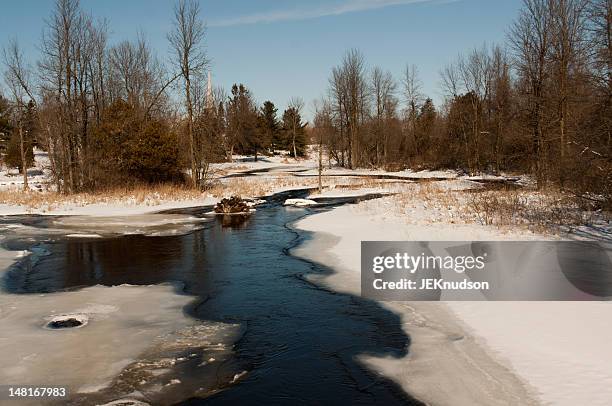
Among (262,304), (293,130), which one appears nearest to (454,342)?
(262,304)

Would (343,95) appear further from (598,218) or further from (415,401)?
(415,401)

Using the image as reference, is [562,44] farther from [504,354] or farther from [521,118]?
[504,354]

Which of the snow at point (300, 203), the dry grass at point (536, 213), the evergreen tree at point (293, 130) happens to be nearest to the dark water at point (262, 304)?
the dry grass at point (536, 213)

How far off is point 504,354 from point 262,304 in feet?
13.4

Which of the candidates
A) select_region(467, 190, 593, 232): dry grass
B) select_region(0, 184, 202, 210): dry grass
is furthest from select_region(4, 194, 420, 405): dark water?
select_region(0, 184, 202, 210): dry grass

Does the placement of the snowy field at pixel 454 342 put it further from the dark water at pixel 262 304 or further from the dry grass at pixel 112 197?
the dry grass at pixel 112 197

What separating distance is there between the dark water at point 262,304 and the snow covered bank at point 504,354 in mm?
330

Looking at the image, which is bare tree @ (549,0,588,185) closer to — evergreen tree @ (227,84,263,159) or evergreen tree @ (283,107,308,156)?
evergreen tree @ (227,84,263,159)

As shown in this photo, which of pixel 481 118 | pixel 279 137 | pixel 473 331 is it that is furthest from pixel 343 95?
pixel 473 331

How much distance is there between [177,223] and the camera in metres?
19.2

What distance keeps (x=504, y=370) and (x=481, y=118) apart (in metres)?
46.6

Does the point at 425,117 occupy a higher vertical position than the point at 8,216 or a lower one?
higher

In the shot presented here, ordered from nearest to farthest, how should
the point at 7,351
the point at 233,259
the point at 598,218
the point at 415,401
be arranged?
the point at 415,401 < the point at 7,351 < the point at 233,259 < the point at 598,218

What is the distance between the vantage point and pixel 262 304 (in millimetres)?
8406
